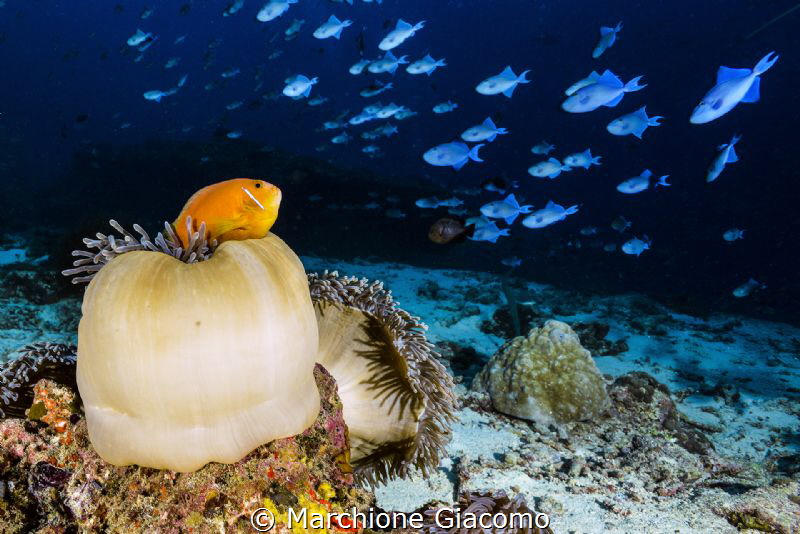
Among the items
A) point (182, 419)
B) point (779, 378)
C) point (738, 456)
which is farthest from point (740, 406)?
point (182, 419)

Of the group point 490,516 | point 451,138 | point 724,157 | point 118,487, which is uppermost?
point 118,487

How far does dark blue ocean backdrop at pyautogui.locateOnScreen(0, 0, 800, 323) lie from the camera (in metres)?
17.8

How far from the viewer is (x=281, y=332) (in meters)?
1.70

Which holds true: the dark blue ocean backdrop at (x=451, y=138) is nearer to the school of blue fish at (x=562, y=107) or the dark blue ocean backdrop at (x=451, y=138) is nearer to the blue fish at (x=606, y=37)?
the school of blue fish at (x=562, y=107)

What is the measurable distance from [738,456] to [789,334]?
9.27 meters

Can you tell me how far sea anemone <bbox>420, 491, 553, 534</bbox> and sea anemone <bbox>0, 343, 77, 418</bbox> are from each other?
6.23 ft

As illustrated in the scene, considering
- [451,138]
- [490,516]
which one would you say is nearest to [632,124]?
[451,138]

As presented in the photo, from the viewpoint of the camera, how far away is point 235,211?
1.92 m

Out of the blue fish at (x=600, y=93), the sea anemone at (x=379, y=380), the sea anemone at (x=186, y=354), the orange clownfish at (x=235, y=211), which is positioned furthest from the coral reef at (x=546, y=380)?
the blue fish at (x=600, y=93)

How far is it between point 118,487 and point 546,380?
414 centimetres

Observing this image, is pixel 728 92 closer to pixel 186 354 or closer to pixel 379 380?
pixel 379 380

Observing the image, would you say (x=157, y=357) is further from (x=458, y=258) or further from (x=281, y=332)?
(x=458, y=258)

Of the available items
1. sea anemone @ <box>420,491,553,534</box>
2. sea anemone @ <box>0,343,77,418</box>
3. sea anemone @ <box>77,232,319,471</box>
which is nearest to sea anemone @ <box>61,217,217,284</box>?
sea anemone @ <box>77,232,319,471</box>

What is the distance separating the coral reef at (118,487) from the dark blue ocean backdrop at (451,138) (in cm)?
808
